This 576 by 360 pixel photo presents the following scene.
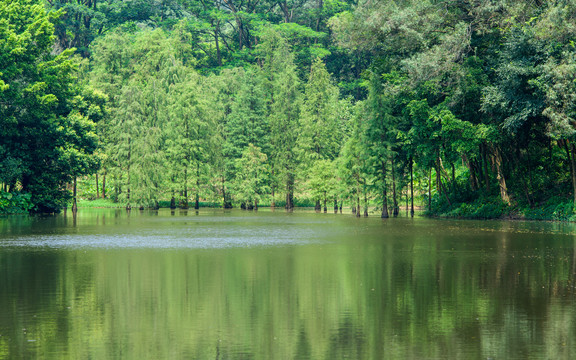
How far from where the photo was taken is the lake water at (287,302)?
10.1 m

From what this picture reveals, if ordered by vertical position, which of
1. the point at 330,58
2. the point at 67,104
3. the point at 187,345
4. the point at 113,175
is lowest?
the point at 187,345

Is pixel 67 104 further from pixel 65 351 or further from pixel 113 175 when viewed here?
pixel 65 351

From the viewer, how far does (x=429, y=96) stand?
49.3 m

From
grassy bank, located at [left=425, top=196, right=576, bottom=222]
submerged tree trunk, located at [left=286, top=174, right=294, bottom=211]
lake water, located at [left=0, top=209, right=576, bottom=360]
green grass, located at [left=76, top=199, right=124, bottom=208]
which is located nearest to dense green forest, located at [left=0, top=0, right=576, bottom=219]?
grassy bank, located at [left=425, top=196, right=576, bottom=222]

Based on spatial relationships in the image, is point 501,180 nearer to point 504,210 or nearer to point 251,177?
point 504,210

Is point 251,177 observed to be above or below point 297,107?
below

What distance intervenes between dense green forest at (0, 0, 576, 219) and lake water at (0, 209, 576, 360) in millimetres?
19220

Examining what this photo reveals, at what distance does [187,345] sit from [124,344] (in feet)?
2.83

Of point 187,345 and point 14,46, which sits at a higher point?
point 14,46

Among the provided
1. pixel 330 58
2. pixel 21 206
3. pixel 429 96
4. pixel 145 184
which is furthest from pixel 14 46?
pixel 330 58

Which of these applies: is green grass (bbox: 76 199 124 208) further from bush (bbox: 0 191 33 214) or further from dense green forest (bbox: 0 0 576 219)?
bush (bbox: 0 191 33 214)

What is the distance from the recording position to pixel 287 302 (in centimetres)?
1374

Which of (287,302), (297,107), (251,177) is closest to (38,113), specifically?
→ (251,177)

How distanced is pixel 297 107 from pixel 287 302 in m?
65.0
